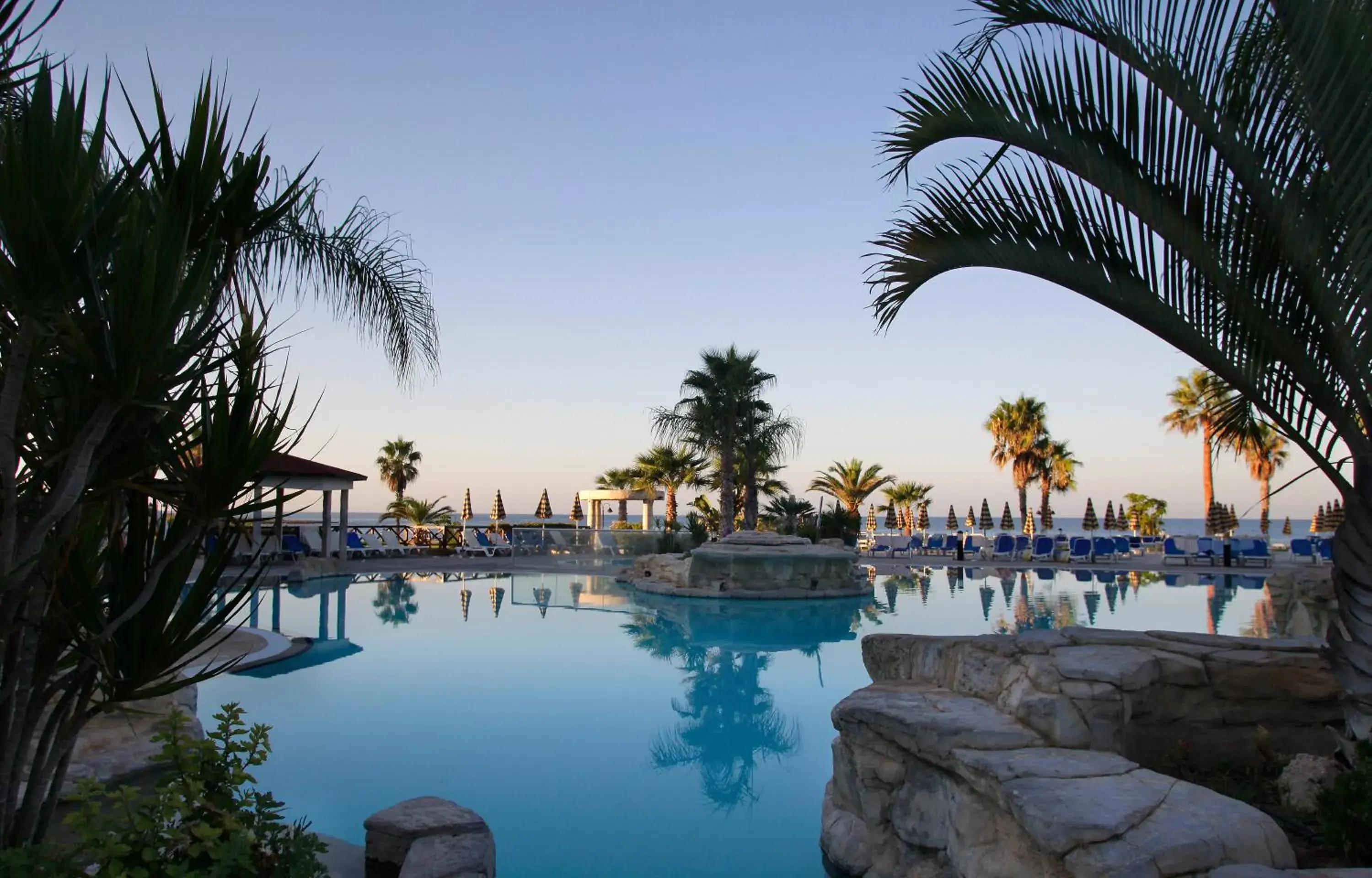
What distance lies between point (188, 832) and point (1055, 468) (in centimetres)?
3629

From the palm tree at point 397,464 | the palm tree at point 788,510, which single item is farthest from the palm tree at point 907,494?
the palm tree at point 397,464

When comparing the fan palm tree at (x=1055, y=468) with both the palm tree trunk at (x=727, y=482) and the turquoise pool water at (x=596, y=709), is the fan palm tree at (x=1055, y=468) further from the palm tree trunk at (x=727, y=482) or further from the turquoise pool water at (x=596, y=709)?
the turquoise pool water at (x=596, y=709)

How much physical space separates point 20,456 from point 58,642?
1.74 ft

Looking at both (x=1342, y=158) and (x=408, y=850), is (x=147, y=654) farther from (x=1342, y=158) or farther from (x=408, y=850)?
(x=1342, y=158)

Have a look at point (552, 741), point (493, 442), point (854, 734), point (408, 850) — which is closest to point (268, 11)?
point (552, 741)

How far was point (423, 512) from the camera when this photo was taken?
37.1m

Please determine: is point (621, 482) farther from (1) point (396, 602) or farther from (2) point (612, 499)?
(1) point (396, 602)

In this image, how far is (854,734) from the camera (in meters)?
4.60

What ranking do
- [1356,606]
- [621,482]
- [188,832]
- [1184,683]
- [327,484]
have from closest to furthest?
1. [188,832]
2. [1356,606]
3. [1184,683]
4. [327,484]
5. [621,482]

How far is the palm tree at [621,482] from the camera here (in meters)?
35.2

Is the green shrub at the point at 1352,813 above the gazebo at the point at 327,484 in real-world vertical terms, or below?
below

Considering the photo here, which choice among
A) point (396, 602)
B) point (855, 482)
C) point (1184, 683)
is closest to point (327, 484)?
point (396, 602)

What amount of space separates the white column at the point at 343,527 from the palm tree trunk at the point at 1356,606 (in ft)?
70.2

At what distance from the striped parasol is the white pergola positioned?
1678 centimetres
